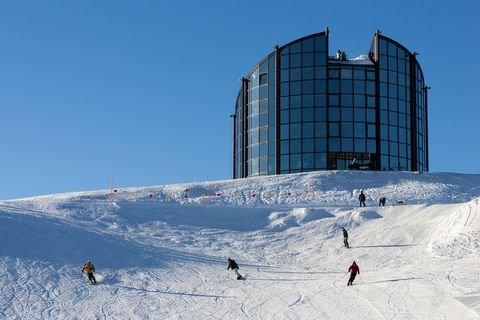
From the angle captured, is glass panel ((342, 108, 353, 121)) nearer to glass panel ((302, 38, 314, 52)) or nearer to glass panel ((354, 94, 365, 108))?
glass panel ((354, 94, 365, 108))

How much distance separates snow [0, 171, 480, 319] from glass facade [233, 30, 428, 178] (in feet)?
25.0

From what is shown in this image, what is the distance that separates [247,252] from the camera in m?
34.8

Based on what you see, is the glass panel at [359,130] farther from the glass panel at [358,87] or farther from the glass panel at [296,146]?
the glass panel at [296,146]

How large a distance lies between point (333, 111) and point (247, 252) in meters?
25.5

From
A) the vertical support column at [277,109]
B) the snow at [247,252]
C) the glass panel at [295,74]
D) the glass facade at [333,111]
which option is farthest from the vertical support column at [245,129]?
the snow at [247,252]

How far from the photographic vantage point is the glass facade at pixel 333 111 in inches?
2287

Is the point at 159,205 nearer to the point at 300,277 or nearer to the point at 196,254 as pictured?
the point at 196,254

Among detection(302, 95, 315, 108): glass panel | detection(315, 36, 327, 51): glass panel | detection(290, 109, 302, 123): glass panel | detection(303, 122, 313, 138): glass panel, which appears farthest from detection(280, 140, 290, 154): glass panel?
detection(315, 36, 327, 51): glass panel

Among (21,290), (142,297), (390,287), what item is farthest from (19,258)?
(390,287)

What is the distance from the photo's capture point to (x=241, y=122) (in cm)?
6362

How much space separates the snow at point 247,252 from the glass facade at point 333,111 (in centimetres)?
762

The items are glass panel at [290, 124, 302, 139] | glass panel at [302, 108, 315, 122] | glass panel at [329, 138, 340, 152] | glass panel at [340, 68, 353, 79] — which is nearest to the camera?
glass panel at [329, 138, 340, 152]

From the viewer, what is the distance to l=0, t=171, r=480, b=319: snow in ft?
81.3

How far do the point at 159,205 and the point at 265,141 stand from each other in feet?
62.2
